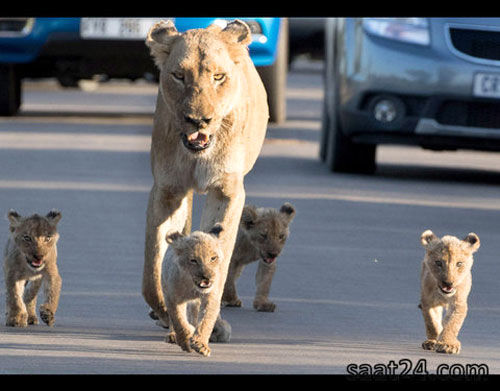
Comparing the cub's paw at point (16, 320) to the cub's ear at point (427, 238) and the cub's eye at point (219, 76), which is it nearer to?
the cub's eye at point (219, 76)

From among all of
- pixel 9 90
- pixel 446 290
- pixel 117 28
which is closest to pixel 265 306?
pixel 446 290

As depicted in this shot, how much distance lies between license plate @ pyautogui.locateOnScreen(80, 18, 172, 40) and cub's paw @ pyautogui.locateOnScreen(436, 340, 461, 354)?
10160 millimetres

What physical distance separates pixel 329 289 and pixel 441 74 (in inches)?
192

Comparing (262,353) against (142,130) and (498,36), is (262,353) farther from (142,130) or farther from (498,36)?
(142,130)

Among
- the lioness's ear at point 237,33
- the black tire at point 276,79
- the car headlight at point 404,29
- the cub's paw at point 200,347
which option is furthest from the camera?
the black tire at point 276,79

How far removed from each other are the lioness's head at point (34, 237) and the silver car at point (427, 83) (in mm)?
6048

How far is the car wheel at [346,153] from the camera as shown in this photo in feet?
44.1

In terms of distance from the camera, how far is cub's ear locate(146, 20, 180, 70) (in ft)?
21.9

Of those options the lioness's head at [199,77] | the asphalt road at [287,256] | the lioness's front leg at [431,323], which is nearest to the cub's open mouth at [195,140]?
the lioness's head at [199,77]

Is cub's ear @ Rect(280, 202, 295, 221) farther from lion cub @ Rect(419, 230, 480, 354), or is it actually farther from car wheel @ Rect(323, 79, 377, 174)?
car wheel @ Rect(323, 79, 377, 174)

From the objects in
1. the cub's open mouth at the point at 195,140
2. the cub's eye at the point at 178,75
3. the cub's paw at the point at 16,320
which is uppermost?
the cub's eye at the point at 178,75

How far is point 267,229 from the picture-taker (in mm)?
7781

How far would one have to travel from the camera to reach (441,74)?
12539 millimetres

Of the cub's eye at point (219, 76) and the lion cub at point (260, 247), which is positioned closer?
the cub's eye at point (219, 76)
